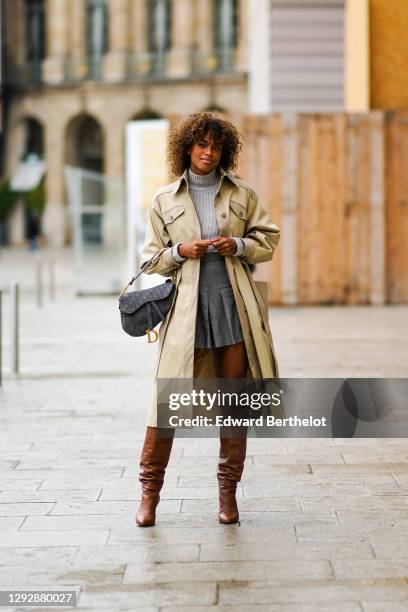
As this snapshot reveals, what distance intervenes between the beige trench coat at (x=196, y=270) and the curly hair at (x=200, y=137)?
71mm

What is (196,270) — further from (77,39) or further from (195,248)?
(77,39)

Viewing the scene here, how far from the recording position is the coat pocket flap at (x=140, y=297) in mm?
5441

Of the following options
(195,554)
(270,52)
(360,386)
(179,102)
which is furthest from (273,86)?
(179,102)

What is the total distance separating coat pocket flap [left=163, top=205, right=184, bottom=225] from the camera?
18.0 feet

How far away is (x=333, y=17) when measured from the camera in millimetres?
20203

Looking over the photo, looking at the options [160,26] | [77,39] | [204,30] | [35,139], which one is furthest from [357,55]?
[35,139]

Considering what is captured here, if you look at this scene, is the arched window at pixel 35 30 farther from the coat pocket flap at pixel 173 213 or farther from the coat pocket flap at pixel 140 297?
the coat pocket flap at pixel 140 297

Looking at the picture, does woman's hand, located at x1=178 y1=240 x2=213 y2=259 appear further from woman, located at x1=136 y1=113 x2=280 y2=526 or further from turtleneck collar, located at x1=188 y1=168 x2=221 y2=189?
turtleneck collar, located at x1=188 y1=168 x2=221 y2=189

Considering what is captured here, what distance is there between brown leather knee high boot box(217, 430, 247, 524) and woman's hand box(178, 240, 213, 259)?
0.82 meters

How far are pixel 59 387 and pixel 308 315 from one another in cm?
686

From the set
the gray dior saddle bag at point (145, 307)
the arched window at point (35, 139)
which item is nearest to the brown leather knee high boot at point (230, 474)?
the gray dior saddle bag at point (145, 307)

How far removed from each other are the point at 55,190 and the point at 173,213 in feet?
164

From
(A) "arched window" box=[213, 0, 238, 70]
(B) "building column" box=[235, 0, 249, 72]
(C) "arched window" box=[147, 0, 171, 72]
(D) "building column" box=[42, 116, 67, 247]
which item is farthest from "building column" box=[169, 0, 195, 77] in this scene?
(D) "building column" box=[42, 116, 67, 247]

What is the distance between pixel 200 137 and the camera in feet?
18.1
